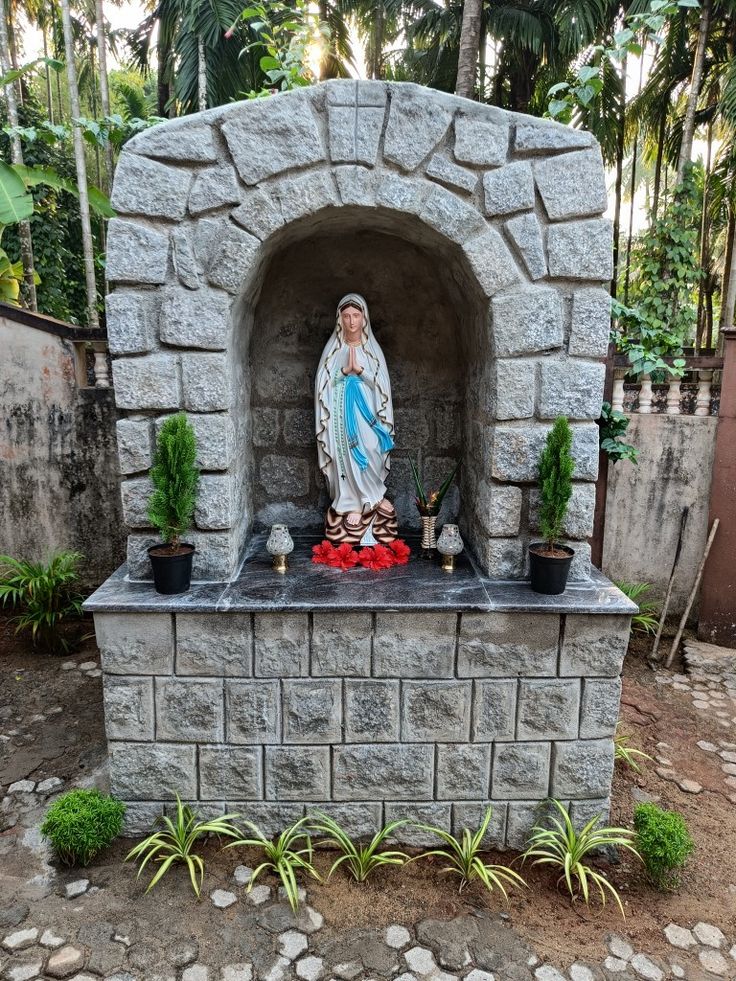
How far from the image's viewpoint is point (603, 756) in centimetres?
305

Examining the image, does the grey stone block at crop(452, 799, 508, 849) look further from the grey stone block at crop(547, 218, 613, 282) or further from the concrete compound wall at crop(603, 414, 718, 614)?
the concrete compound wall at crop(603, 414, 718, 614)

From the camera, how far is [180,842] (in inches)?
115

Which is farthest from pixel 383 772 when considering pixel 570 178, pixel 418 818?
pixel 570 178

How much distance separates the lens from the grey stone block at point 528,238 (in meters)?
2.90

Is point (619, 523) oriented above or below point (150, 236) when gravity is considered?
below

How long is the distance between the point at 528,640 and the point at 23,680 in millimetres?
3746

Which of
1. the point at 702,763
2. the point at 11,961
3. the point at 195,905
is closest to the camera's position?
the point at 11,961

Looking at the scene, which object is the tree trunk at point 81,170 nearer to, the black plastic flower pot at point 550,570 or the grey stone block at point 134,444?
the grey stone block at point 134,444

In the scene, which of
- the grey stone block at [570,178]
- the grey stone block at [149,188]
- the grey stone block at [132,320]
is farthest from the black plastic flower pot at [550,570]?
the grey stone block at [149,188]

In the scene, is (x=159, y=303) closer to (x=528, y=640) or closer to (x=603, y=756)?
(x=528, y=640)

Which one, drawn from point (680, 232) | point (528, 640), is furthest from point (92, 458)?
point (680, 232)

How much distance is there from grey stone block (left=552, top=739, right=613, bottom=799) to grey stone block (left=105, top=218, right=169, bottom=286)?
291 cm

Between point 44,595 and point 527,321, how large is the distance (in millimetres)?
4319

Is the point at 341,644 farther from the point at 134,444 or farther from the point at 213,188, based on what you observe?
the point at 213,188
